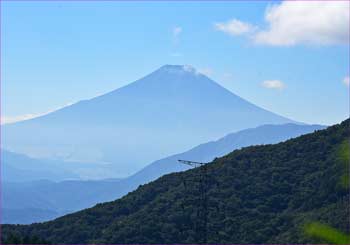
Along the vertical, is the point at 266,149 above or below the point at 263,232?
above

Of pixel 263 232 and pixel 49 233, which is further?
pixel 49 233

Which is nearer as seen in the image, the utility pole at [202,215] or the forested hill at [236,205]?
the utility pole at [202,215]

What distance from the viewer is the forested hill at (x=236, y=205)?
22.9 meters

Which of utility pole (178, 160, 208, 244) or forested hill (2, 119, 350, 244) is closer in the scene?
utility pole (178, 160, 208, 244)

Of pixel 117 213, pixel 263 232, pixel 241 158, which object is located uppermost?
pixel 241 158

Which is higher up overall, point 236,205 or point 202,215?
point 236,205

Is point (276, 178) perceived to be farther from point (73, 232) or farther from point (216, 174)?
point (73, 232)

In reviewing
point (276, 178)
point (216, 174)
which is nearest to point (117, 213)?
point (216, 174)

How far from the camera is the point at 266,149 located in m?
30.3

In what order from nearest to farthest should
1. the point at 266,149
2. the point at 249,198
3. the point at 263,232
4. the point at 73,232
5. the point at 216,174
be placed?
the point at 263,232, the point at 73,232, the point at 249,198, the point at 216,174, the point at 266,149

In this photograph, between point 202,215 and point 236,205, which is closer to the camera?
point 202,215

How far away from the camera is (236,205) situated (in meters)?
25.7

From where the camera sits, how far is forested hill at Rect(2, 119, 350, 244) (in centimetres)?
2288

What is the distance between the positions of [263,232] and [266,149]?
326 inches
